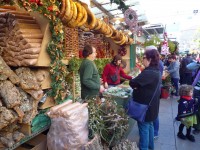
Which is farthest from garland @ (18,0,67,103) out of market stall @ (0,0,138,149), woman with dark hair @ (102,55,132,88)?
woman with dark hair @ (102,55,132,88)

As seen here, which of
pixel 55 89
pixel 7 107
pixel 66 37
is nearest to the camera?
pixel 7 107

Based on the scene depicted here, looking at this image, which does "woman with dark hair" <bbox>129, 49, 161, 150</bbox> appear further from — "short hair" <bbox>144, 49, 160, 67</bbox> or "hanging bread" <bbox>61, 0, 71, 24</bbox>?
"hanging bread" <bbox>61, 0, 71, 24</bbox>

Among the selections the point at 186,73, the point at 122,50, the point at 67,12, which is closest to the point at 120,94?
the point at 67,12

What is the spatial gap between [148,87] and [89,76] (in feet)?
3.01

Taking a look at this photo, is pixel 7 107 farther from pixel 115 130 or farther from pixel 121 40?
pixel 121 40

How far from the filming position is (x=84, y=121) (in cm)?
241

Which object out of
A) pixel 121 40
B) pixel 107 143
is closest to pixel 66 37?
pixel 107 143

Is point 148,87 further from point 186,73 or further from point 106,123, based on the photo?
point 186,73

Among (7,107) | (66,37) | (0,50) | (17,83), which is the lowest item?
(7,107)

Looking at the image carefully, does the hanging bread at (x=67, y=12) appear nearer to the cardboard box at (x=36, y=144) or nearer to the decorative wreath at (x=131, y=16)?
the cardboard box at (x=36, y=144)

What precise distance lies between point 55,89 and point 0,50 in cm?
80

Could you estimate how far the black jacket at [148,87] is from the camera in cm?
295

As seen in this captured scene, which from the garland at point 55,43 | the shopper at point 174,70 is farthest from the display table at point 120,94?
the shopper at point 174,70

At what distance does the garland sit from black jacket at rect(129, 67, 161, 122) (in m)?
1.13
